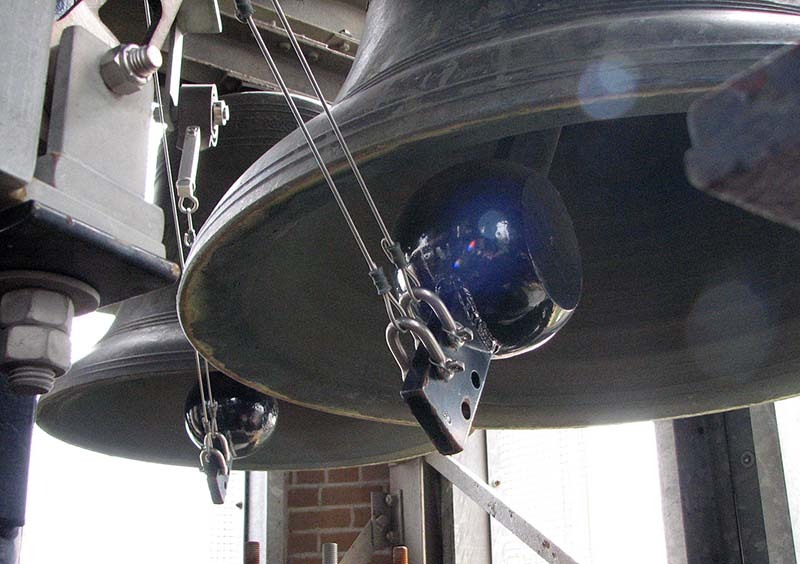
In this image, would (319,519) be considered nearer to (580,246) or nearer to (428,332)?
(580,246)

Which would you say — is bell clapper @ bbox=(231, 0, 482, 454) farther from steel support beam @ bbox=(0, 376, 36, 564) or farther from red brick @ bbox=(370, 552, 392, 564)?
red brick @ bbox=(370, 552, 392, 564)

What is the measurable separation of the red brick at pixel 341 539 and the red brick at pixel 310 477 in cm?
13

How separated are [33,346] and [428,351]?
0.25 metres

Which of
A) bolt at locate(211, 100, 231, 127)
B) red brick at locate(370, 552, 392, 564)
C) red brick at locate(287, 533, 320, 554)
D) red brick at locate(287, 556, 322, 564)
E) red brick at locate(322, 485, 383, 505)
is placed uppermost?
bolt at locate(211, 100, 231, 127)

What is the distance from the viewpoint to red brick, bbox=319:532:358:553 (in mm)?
2682

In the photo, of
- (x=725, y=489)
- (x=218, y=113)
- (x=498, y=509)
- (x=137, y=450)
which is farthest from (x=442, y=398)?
(x=498, y=509)

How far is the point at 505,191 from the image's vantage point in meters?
0.88

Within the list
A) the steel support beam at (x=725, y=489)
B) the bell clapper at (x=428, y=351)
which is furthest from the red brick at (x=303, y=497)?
the bell clapper at (x=428, y=351)

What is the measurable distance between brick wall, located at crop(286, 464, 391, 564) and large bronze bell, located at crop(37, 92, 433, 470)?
1158mm

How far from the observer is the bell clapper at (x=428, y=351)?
74cm

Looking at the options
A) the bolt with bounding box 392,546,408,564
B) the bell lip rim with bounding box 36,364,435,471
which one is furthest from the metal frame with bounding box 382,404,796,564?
the bell lip rim with bounding box 36,364,435,471

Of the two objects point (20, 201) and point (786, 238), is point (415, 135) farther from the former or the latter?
point (786, 238)

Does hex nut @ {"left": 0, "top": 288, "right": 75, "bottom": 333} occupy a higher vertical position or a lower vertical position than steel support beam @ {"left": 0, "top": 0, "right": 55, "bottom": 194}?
lower

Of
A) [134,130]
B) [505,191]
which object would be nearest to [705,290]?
[505,191]
